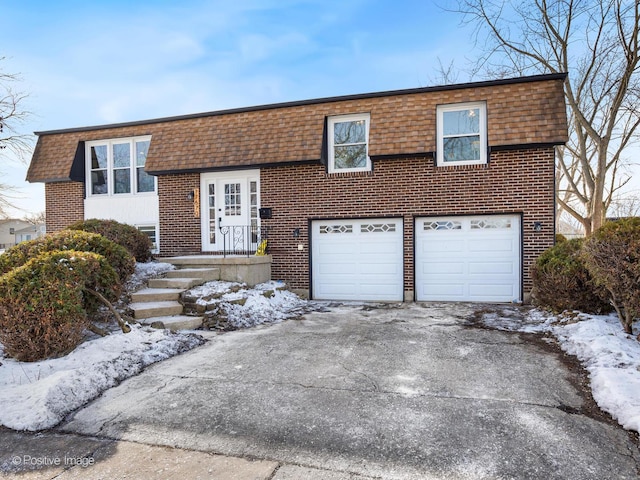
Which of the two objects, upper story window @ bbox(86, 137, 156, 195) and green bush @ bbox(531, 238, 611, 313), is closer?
green bush @ bbox(531, 238, 611, 313)

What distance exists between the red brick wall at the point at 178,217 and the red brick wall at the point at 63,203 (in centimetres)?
291

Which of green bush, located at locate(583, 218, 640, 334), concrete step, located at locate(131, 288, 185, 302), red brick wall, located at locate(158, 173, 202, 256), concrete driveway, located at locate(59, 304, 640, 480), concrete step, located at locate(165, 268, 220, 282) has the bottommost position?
concrete driveway, located at locate(59, 304, 640, 480)

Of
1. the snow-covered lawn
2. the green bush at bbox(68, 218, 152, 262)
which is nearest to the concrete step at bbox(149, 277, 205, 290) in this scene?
the snow-covered lawn

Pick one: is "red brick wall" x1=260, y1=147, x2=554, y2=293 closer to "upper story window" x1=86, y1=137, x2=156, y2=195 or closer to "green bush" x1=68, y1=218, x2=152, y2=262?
"green bush" x1=68, y1=218, x2=152, y2=262

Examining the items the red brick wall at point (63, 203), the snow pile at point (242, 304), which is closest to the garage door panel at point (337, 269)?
the snow pile at point (242, 304)

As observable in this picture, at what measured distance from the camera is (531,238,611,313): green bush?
6.43 meters

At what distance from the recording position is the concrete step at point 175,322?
20.8 feet

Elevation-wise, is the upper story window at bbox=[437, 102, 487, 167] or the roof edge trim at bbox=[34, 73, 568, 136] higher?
the roof edge trim at bbox=[34, 73, 568, 136]

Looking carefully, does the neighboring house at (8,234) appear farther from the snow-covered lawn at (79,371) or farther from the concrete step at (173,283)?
the snow-covered lawn at (79,371)

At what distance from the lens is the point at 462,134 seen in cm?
948

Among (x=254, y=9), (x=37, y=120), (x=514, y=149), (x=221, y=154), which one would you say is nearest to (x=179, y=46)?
(x=254, y=9)

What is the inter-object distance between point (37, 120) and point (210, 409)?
1434cm

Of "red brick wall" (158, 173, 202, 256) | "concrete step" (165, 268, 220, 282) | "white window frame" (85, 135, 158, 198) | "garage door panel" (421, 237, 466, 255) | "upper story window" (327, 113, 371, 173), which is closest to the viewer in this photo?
"concrete step" (165, 268, 220, 282)

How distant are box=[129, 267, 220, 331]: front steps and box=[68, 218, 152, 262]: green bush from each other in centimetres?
132
